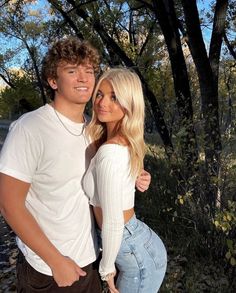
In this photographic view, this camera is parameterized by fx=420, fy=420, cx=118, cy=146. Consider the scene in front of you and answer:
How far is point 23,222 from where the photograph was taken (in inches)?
81.4

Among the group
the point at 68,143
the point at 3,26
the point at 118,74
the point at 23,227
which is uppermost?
the point at 3,26

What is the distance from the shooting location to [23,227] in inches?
81.4

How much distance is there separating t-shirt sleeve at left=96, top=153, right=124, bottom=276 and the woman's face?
0.33 metres

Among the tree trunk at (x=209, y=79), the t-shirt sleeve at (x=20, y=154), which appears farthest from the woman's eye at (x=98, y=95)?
the tree trunk at (x=209, y=79)

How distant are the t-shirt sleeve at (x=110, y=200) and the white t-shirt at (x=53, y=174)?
16 cm

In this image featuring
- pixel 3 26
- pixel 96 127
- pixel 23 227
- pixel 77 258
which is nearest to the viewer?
pixel 23 227

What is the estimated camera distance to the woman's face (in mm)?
2457

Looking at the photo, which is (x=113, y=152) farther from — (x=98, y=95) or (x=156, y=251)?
(x=156, y=251)

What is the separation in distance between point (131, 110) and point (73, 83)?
0.37m

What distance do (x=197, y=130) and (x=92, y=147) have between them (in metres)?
4.00

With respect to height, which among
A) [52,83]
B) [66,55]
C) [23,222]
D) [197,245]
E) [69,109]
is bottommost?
[197,245]

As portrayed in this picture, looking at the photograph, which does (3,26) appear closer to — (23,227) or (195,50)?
(195,50)

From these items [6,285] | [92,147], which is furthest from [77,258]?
[6,285]

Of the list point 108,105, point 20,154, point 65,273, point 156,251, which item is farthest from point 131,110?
point 65,273
